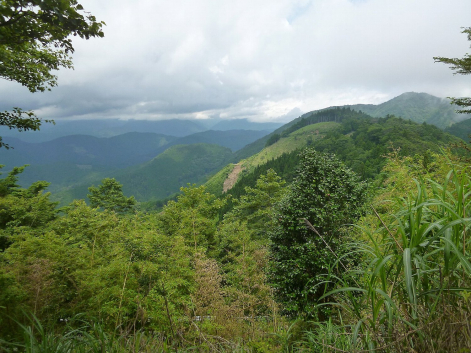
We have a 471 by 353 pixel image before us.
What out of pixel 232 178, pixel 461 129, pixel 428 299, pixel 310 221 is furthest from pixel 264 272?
pixel 461 129

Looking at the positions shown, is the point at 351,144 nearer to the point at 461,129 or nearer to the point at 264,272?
the point at 264,272

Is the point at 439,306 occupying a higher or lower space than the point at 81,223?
higher

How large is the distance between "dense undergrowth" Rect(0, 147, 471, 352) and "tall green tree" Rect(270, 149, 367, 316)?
0.10 meters

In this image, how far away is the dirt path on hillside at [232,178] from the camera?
120m

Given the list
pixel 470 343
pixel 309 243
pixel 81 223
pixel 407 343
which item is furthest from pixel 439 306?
pixel 81 223

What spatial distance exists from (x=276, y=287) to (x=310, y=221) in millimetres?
3471

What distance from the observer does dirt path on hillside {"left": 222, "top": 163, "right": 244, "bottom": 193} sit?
394 ft

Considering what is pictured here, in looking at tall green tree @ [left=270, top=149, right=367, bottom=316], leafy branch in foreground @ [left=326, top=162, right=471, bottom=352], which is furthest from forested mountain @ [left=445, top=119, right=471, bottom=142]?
leafy branch in foreground @ [left=326, top=162, right=471, bottom=352]

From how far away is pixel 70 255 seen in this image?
1031 centimetres

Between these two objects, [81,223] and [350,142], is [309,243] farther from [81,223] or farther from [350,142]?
[350,142]

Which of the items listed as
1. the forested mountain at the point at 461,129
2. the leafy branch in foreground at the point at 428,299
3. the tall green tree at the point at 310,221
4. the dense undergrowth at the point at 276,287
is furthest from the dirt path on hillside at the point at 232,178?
the forested mountain at the point at 461,129

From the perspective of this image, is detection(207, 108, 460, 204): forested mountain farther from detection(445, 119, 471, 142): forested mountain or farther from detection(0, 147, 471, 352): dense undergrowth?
detection(445, 119, 471, 142): forested mountain

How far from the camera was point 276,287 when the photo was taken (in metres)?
10.8

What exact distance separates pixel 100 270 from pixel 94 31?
9.81 metres
